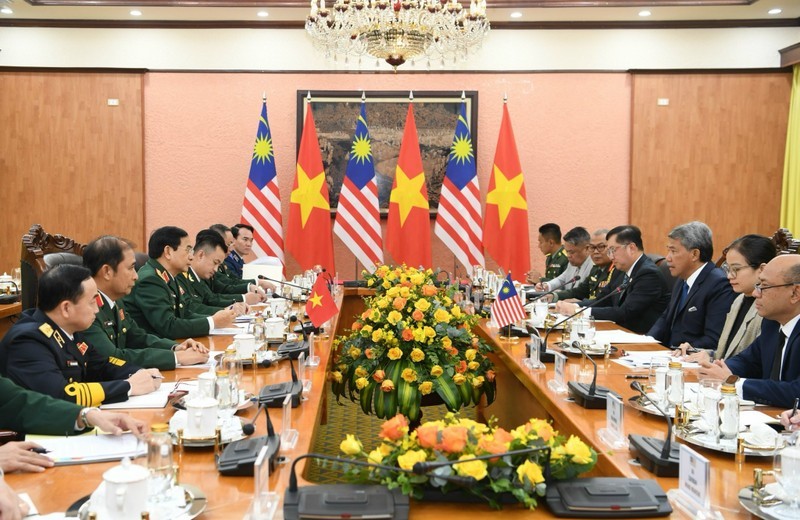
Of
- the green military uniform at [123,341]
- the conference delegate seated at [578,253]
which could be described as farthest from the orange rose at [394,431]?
the conference delegate seated at [578,253]

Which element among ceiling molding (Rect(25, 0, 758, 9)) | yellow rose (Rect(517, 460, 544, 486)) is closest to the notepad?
yellow rose (Rect(517, 460, 544, 486))

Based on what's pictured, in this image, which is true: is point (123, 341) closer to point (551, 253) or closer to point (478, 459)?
point (478, 459)

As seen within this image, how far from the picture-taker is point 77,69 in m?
7.12

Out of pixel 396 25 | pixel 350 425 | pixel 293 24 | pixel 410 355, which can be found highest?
pixel 293 24

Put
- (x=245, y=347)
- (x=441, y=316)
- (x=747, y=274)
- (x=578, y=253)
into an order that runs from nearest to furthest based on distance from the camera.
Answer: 1. (x=245, y=347)
2. (x=747, y=274)
3. (x=441, y=316)
4. (x=578, y=253)

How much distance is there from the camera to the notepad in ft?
5.57

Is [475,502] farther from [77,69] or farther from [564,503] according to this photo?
[77,69]

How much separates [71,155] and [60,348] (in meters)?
5.54

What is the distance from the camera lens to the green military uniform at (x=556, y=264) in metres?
6.77

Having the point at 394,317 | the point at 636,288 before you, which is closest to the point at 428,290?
the point at 394,317

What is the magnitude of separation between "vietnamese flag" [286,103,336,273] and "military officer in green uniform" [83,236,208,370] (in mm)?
4026

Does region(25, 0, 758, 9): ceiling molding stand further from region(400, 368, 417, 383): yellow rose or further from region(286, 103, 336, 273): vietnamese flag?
region(400, 368, 417, 383): yellow rose

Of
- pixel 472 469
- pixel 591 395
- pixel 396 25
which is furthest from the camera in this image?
pixel 396 25

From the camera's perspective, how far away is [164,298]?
371 centimetres
